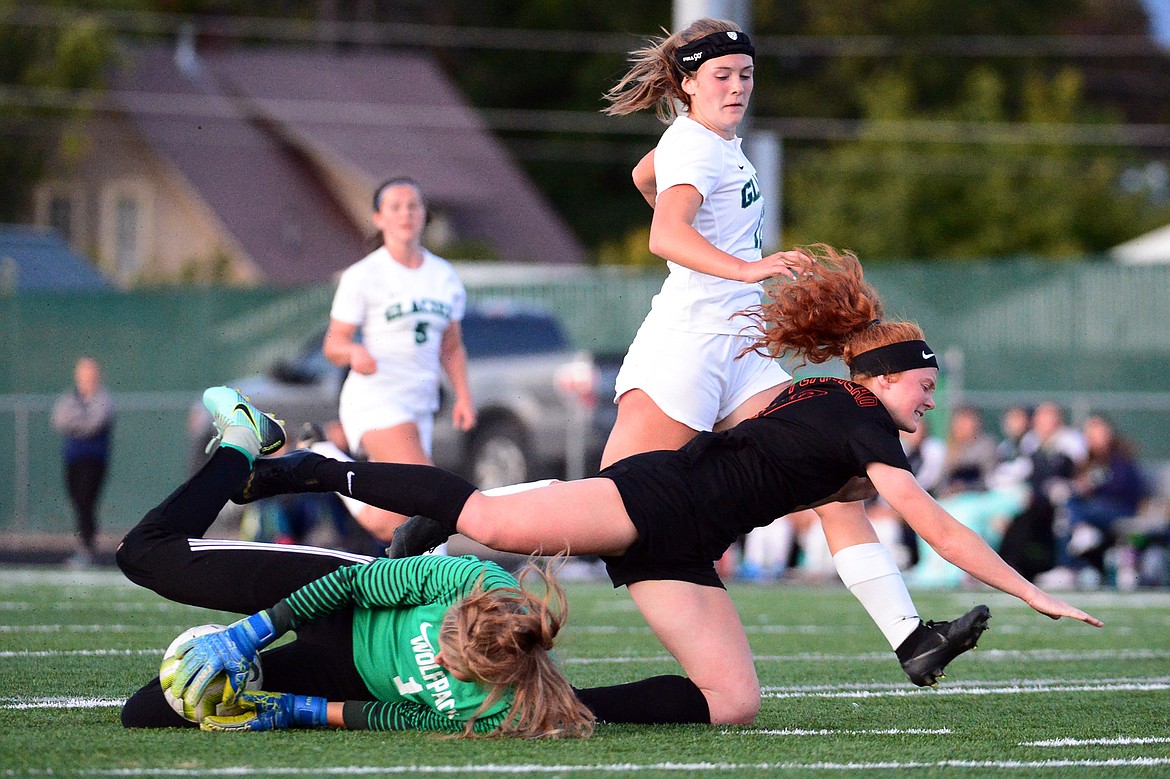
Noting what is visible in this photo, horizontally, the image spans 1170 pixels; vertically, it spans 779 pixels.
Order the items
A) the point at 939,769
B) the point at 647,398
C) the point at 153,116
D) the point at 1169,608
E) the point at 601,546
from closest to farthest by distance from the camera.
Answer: the point at 939,769, the point at 601,546, the point at 647,398, the point at 1169,608, the point at 153,116

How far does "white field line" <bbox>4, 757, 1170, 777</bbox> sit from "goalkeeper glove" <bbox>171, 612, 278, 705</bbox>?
0.55m

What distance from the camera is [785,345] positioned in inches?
203

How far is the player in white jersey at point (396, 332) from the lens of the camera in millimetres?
7926

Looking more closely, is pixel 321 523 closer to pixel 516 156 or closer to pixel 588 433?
pixel 588 433

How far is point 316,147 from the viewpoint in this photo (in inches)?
1374

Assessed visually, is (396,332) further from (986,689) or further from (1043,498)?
(1043,498)

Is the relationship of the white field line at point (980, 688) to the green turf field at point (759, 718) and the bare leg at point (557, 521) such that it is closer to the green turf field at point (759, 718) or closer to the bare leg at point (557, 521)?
the green turf field at point (759, 718)

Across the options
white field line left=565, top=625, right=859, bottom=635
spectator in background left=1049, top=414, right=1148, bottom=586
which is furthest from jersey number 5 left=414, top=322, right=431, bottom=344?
spectator in background left=1049, top=414, right=1148, bottom=586

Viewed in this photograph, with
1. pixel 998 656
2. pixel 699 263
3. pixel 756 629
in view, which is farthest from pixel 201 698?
pixel 756 629

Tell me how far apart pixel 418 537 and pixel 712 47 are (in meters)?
2.02

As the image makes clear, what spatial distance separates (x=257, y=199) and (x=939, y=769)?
104ft

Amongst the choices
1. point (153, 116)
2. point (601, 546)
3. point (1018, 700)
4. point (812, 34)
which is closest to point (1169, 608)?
point (1018, 700)

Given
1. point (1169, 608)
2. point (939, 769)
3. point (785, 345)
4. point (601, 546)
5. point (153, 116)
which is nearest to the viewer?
point (939, 769)

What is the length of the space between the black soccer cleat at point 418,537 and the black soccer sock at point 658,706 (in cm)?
67
